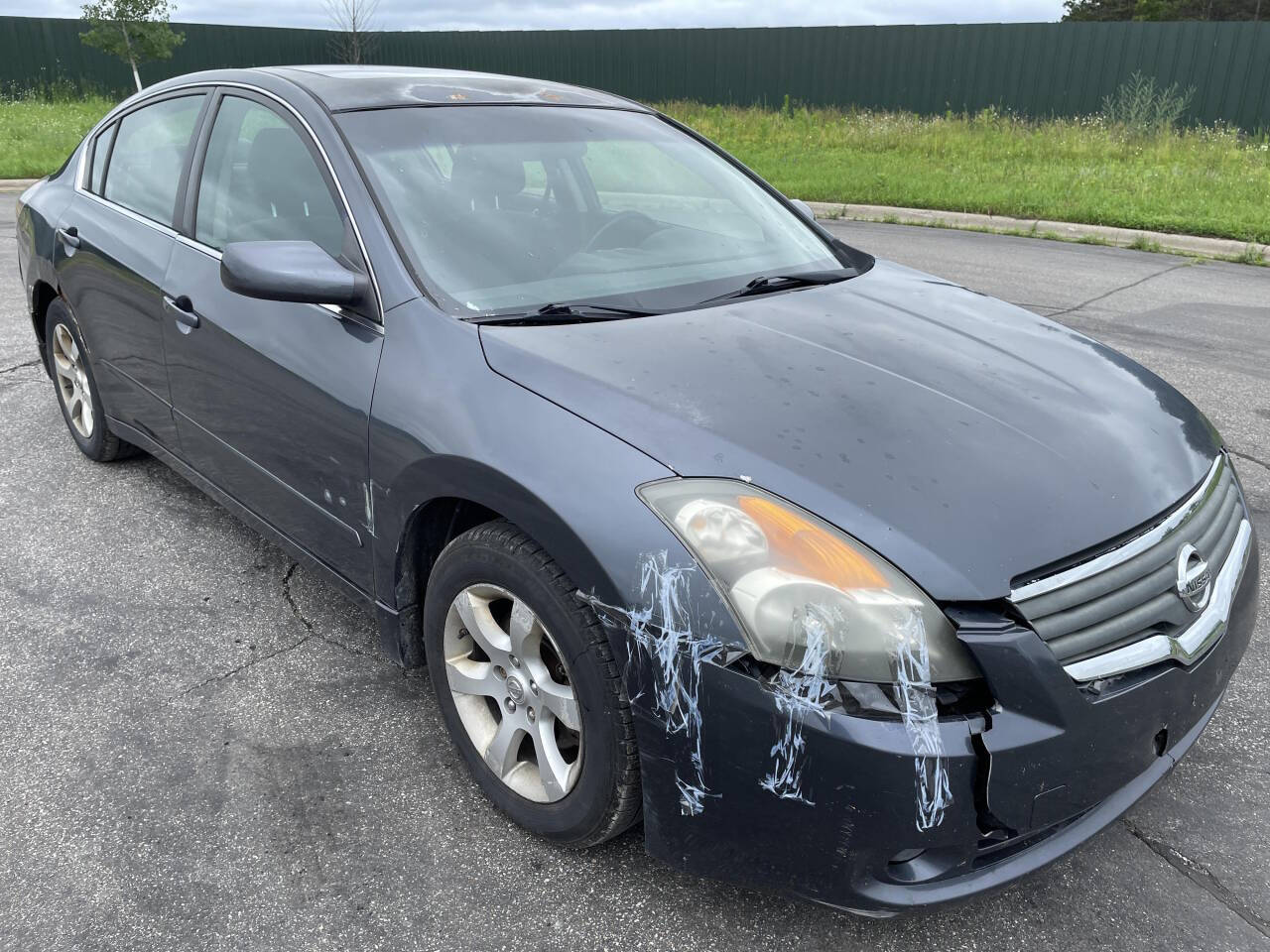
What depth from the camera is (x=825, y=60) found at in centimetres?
2278

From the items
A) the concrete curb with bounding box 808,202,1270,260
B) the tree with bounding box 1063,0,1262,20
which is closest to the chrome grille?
the concrete curb with bounding box 808,202,1270,260

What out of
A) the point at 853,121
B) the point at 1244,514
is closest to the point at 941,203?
the point at 853,121

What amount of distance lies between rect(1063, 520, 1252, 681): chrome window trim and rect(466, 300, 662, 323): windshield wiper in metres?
1.31

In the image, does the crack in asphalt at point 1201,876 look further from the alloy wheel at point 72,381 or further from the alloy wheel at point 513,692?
the alloy wheel at point 72,381

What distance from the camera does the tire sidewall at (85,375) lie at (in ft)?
13.3

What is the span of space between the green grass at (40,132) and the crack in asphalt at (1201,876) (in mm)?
15129

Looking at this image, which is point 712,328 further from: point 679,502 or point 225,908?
point 225,908

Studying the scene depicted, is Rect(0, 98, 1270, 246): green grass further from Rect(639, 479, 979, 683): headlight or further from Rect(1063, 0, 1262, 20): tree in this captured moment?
Rect(1063, 0, 1262, 20): tree

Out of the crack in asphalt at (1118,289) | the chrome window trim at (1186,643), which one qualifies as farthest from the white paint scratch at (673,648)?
the crack in asphalt at (1118,289)

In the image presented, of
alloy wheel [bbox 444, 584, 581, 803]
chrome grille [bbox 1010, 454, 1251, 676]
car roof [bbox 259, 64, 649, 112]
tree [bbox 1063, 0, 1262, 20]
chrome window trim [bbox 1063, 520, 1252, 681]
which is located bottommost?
alloy wheel [bbox 444, 584, 581, 803]

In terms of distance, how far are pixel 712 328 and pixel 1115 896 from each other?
1544 millimetres

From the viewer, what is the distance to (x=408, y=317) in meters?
2.37

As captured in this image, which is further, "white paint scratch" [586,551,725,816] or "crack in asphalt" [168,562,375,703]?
"crack in asphalt" [168,562,375,703]

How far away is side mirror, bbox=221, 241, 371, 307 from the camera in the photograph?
2373mm
